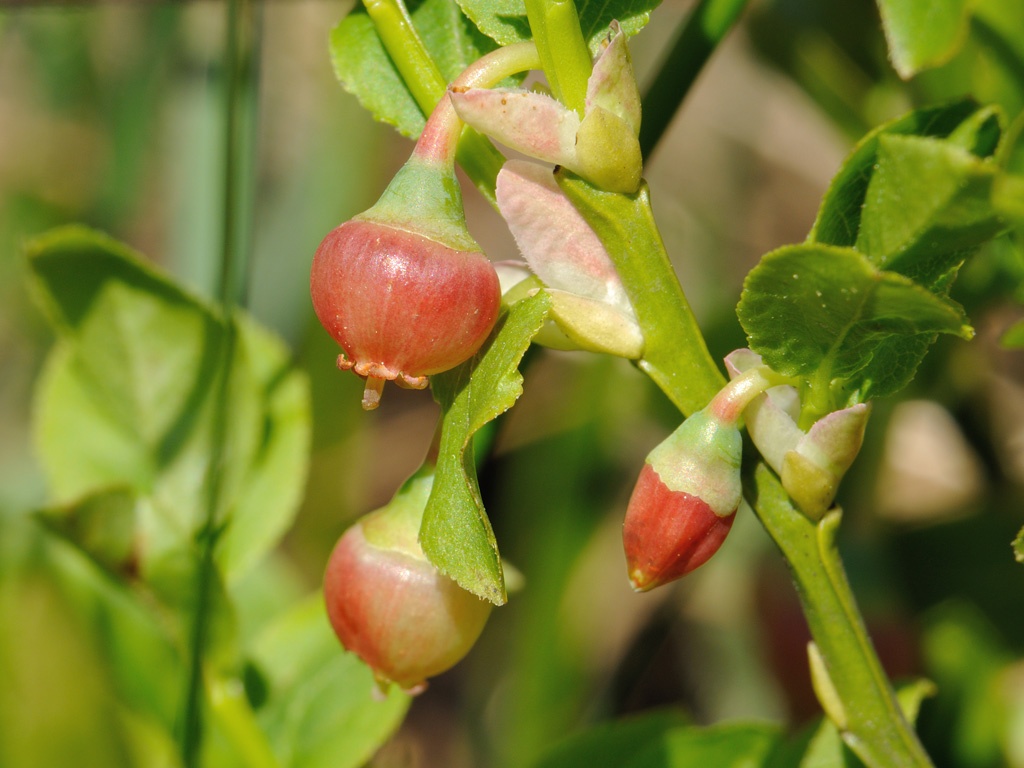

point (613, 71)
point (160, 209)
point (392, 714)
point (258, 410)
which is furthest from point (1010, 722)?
point (160, 209)

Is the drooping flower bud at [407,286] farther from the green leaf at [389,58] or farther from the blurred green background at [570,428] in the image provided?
the blurred green background at [570,428]

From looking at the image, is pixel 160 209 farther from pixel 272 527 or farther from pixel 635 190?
pixel 635 190

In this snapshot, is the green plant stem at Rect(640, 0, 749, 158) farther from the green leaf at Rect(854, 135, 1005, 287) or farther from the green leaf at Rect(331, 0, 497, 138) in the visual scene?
the green leaf at Rect(854, 135, 1005, 287)

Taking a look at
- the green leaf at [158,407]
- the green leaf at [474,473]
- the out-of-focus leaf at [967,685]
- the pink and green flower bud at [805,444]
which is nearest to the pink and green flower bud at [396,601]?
the green leaf at [474,473]

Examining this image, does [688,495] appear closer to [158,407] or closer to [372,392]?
[372,392]

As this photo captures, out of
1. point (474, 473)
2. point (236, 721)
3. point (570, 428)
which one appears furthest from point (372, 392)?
point (570, 428)
